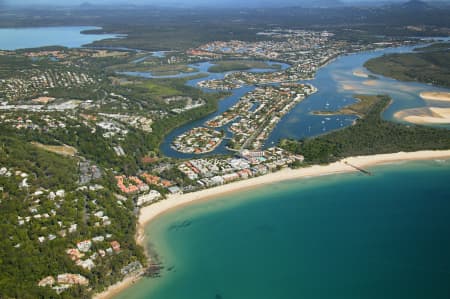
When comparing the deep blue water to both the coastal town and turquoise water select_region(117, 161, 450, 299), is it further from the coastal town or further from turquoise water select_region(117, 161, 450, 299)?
turquoise water select_region(117, 161, 450, 299)

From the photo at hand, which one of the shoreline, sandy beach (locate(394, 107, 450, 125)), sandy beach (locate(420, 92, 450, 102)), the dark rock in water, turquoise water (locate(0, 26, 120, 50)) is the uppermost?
turquoise water (locate(0, 26, 120, 50))

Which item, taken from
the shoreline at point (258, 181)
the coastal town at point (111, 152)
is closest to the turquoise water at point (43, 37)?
the coastal town at point (111, 152)

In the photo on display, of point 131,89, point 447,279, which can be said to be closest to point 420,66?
point 131,89

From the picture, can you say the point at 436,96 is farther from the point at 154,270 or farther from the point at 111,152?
the point at 154,270

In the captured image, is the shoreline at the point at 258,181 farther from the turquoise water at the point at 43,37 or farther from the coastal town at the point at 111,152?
the turquoise water at the point at 43,37

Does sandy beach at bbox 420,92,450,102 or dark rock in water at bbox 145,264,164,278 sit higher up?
sandy beach at bbox 420,92,450,102

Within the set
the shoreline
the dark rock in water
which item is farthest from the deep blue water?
the dark rock in water
